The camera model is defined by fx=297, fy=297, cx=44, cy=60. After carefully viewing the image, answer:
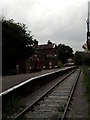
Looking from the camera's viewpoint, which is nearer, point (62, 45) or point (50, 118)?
point (50, 118)

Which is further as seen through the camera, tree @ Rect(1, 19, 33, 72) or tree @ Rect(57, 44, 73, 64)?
tree @ Rect(57, 44, 73, 64)

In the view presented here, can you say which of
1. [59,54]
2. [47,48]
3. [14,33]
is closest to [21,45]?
[14,33]

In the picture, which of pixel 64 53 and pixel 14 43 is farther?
pixel 64 53

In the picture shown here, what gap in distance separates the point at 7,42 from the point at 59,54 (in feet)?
319

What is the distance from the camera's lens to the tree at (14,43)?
1694 inches

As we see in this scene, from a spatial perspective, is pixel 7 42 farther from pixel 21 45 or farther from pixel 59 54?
pixel 59 54

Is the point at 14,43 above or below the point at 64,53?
below

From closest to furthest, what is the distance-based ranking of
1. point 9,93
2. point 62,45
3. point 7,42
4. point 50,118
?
point 50,118
point 9,93
point 7,42
point 62,45

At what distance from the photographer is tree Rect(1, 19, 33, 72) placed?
141ft

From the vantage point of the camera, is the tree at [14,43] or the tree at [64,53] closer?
the tree at [14,43]

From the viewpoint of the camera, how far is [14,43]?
1773 inches

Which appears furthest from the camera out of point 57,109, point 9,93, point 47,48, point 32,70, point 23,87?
point 47,48

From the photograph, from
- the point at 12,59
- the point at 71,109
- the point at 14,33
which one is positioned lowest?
the point at 71,109

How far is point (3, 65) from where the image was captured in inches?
1774
